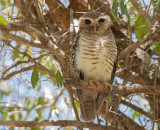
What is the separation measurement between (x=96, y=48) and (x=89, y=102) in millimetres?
701

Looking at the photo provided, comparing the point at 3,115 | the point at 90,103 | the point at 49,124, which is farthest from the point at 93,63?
the point at 3,115

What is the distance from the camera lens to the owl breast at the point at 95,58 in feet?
10.00

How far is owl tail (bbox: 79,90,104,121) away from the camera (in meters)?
3.11

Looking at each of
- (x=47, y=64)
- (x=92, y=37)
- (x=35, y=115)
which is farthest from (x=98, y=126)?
(x=47, y=64)

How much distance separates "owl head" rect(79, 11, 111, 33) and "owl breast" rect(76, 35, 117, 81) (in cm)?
39

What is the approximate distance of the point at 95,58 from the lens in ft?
9.98

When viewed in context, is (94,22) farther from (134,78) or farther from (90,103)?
(90,103)

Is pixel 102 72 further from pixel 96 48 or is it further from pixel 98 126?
pixel 98 126

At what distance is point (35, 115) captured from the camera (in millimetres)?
3293

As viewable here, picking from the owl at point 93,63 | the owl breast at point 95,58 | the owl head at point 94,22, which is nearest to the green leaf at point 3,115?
the owl at point 93,63

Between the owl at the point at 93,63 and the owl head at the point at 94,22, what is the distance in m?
0.17

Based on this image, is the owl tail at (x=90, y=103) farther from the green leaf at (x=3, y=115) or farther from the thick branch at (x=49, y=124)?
the green leaf at (x=3, y=115)

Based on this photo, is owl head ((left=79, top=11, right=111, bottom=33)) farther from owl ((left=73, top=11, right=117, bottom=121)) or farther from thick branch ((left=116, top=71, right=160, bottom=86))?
thick branch ((left=116, top=71, right=160, bottom=86))

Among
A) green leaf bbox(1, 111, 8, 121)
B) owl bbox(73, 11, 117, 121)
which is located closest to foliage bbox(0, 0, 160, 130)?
green leaf bbox(1, 111, 8, 121)
